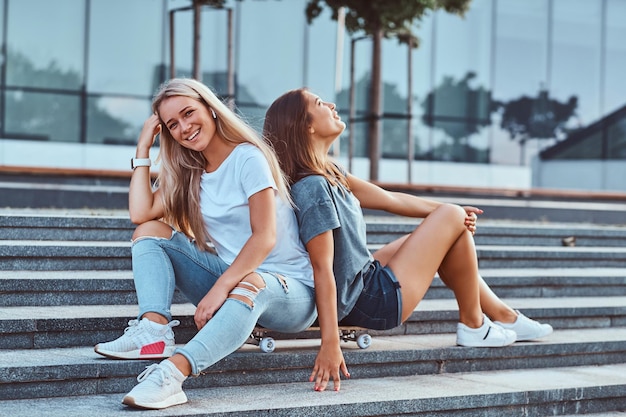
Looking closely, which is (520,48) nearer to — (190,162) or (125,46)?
(125,46)

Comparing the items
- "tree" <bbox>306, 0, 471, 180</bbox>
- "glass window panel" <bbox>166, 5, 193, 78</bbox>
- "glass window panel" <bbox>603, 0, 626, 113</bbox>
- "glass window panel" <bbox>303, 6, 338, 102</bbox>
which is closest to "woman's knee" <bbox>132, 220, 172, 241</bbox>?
"tree" <bbox>306, 0, 471, 180</bbox>

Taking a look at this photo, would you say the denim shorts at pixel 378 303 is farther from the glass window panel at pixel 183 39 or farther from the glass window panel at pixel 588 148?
the glass window panel at pixel 588 148

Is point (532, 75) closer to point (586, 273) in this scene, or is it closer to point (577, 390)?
point (586, 273)

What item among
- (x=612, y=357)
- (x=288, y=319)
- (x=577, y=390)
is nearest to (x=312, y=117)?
(x=288, y=319)

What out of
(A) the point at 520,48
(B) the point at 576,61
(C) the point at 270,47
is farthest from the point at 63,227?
(B) the point at 576,61

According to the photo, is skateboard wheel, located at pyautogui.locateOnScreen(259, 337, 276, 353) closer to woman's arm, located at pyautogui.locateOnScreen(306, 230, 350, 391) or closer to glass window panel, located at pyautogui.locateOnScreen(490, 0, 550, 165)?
woman's arm, located at pyautogui.locateOnScreen(306, 230, 350, 391)

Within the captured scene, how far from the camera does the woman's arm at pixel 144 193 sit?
3979 mm

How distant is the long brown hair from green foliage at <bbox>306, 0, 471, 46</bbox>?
6625 mm

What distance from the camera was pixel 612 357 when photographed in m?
5.20

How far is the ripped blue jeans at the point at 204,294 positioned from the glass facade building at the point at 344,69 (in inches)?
318

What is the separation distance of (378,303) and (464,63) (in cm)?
→ 1520

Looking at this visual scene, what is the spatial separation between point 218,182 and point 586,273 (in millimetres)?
3682

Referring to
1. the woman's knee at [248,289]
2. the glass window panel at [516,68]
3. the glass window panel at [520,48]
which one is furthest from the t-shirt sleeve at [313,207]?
the glass window panel at [520,48]

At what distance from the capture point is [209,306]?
3.50 m
